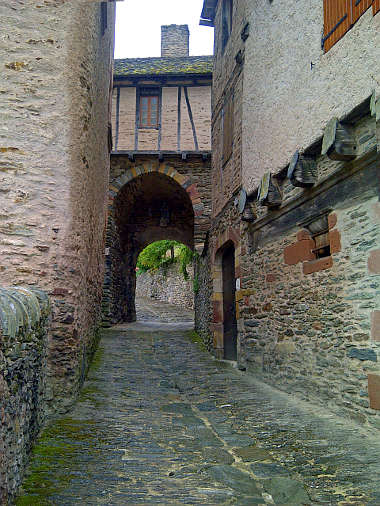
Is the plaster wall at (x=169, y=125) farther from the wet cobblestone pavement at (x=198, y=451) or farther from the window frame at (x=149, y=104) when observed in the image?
the wet cobblestone pavement at (x=198, y=451)

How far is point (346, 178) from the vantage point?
4277mm

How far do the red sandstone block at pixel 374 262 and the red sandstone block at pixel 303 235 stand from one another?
131cm

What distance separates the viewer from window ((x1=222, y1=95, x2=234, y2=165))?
8.25 metres

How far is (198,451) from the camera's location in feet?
11.0

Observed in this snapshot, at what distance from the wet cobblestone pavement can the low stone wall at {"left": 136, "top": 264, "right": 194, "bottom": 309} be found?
1322 centimetres

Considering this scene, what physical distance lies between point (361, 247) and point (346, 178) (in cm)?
74

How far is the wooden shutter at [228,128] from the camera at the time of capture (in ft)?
27.1

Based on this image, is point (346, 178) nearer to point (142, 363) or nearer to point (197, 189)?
point (142, 363)

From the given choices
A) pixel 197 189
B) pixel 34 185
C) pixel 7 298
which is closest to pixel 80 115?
pixel 34 185

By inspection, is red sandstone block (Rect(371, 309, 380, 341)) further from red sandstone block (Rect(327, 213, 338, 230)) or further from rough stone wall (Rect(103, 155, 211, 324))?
rough stone wall (Rect(103, 155, 211, 324))

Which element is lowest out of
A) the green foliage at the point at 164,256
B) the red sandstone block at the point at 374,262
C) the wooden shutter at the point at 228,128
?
the red sandstone block at the point at 374,262

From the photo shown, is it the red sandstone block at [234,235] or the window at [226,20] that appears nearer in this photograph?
the red sandstone block at [234,235]

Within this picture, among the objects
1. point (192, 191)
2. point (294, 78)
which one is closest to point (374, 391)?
point (294, 78)

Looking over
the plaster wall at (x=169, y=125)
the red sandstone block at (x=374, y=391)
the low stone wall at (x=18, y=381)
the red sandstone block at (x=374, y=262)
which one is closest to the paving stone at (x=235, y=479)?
the low stone wall at (x=18, y=381)
